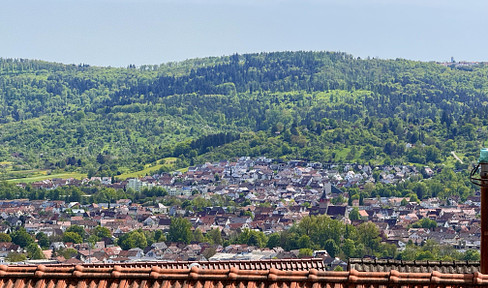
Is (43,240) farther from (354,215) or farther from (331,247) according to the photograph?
(354,215)

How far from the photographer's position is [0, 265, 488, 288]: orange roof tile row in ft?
35.3

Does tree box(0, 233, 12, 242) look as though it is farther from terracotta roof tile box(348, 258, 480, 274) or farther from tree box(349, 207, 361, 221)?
terracotta roof tile box(348, 258, 480, 274)

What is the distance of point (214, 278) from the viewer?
11.4 m

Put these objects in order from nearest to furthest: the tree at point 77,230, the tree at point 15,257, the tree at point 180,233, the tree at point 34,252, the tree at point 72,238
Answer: the tree at point 15,257 < the tree at point 34,252 < the tree at point 72,238 < the tree at point 180,233 < the tree at point 77,230

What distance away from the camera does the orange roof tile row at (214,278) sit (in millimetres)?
10773

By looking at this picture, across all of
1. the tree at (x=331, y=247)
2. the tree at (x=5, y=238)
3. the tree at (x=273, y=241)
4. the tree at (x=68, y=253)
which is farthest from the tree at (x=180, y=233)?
the tree at (x=331, y=247)

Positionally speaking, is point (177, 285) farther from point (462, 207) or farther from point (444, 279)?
point (462, 207)

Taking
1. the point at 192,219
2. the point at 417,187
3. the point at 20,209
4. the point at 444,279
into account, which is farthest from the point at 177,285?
the point at 417,187

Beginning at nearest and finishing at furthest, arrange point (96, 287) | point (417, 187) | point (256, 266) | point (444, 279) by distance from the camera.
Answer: point (444, 279) < point (96, 287) < point (256, 266) < point (417, 187)

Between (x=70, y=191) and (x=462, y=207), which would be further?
(x=70, y=191)

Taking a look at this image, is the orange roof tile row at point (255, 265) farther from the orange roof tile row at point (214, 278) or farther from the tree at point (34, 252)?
the tree at point (34, 252)

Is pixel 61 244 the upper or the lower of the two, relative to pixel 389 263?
lower

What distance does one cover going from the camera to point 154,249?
438 ft

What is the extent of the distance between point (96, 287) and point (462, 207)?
165539 mm
